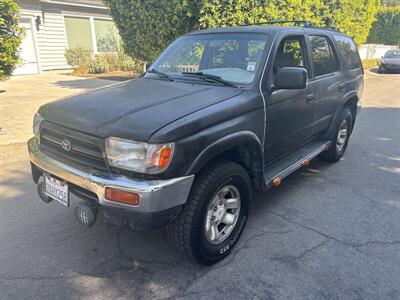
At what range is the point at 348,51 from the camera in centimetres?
502

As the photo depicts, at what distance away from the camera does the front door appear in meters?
3.23

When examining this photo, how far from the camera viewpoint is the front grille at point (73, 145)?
7.98 ft

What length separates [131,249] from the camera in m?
3.00

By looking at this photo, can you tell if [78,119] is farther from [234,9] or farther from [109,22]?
[109,22]

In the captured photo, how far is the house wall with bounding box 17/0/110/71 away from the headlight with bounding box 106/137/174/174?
15612 millimetres

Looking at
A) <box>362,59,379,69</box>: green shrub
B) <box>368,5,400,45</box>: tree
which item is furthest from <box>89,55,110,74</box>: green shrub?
<box>368,5,400,45</box>: tree

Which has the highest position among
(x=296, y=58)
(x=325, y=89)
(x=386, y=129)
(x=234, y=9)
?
(x=234, y=9)

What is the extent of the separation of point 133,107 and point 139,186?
697 millimetres

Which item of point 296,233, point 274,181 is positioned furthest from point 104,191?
point 296,233

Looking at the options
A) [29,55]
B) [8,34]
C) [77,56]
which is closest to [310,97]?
[8,34]

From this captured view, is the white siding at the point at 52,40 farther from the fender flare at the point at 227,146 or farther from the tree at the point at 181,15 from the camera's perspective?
the fender flare at the point at 227,146

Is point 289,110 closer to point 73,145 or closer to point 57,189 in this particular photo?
point 73,145

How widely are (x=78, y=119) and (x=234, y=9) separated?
23.5 ft

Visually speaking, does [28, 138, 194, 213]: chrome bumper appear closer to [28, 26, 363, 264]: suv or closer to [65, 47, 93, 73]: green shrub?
→ [28, 26, 363, 264]: suv
